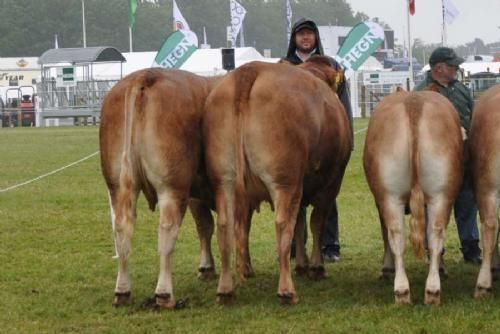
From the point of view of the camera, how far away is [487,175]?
27.8ft

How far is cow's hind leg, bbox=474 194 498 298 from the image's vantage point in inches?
335

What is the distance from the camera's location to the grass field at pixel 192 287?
7.96 meters

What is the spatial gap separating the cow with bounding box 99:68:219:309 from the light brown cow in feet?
5.04

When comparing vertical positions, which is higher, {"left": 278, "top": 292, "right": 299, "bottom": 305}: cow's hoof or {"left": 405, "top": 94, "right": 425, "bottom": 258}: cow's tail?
{"left": 405, "top": 94, "right": 425, "bottom": 258}: cow's tail

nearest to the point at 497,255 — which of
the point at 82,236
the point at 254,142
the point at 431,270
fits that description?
the point at 431,270

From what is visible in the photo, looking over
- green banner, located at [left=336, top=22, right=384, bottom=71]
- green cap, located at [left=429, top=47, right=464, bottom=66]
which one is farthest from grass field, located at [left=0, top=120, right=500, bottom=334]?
green banner, located at [left=336, top=22, right=384, bottom=71]

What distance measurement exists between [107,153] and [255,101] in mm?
1312

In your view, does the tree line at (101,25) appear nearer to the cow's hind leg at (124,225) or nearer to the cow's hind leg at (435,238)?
the cow's hind leg at (124,225)

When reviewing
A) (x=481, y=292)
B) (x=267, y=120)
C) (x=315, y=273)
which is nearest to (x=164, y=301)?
(x=267, y=120)

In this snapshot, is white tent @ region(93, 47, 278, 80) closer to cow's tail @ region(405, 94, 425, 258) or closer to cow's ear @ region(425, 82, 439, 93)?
cow's ear @ region(425, 82, 439, 93)

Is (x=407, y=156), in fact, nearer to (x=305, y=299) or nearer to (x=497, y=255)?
(x=305, y=299)

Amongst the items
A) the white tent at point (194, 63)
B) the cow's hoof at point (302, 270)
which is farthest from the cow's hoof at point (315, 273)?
the white tent at point (194, 63)

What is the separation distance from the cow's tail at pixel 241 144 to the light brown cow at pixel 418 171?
40.7 inches

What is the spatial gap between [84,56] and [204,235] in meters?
47.2
